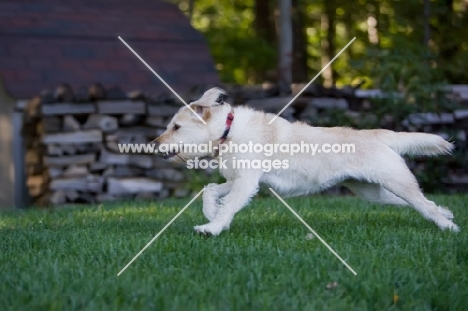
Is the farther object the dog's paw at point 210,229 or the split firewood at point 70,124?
the split firewood at point 70,124

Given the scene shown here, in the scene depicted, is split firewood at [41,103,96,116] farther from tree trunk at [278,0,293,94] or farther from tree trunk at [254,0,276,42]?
tree trunk at [254,0,276,42]

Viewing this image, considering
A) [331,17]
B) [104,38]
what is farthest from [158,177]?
[331,17]

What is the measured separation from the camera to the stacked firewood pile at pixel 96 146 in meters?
10.9

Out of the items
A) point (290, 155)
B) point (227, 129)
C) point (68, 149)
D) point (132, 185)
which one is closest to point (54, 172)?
point (68, 149)

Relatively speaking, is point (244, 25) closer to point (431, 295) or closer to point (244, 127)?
point (244, 127)

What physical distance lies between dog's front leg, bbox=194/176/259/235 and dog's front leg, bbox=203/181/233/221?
15 centimetres

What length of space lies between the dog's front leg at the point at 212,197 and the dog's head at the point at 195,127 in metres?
0.32

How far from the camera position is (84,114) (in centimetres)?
1108

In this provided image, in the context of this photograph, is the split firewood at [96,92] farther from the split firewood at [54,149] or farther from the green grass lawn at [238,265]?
the green grass lawn at [238,265]

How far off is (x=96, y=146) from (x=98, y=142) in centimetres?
7

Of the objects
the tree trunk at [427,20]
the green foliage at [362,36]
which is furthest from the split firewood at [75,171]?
the tree trunk at [427,20]

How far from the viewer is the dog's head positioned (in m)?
6.21

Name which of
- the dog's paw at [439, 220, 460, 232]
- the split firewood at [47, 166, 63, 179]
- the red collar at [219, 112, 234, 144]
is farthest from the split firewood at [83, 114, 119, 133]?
the dog's paw at [439, 220, 460, 232]

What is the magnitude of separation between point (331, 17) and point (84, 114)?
856 cm
